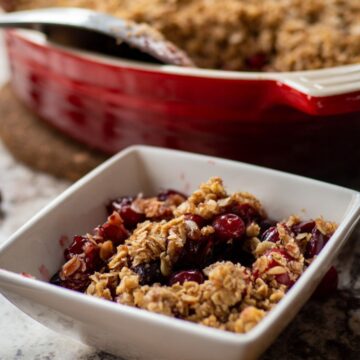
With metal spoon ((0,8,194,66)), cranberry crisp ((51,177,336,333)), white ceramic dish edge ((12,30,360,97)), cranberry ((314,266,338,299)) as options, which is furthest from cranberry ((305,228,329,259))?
metal spoon ((0,8,194,66))

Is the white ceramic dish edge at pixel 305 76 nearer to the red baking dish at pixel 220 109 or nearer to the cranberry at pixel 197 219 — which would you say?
the red baking dish at pixel 220 109

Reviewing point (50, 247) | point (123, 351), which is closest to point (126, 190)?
point (50, 247)

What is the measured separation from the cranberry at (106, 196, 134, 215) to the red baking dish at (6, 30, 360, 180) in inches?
8.7

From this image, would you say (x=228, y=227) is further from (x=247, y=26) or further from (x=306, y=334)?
(x=247, y=26)

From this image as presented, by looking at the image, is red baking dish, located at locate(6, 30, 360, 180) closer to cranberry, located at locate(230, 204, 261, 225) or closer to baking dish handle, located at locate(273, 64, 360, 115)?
Answer: baking dish handle, located at locate(273, 64, 360, 115)

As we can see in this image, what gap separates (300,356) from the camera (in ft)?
2.89

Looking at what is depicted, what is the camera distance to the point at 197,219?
0.89 m

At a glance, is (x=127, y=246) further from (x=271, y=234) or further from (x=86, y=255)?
(x=271, y=234)

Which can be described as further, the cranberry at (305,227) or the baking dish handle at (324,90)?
the baking dish handle at (324,90)

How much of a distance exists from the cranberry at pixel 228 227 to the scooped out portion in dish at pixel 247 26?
0.49 m

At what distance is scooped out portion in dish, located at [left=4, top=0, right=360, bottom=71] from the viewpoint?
51.6 inches

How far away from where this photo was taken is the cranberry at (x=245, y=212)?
3.04ft

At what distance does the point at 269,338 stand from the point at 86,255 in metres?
0.28

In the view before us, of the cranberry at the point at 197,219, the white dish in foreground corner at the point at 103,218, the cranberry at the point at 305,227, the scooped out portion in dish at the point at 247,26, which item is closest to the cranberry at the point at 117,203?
the white dish in foreground corner at the point at 103,218
